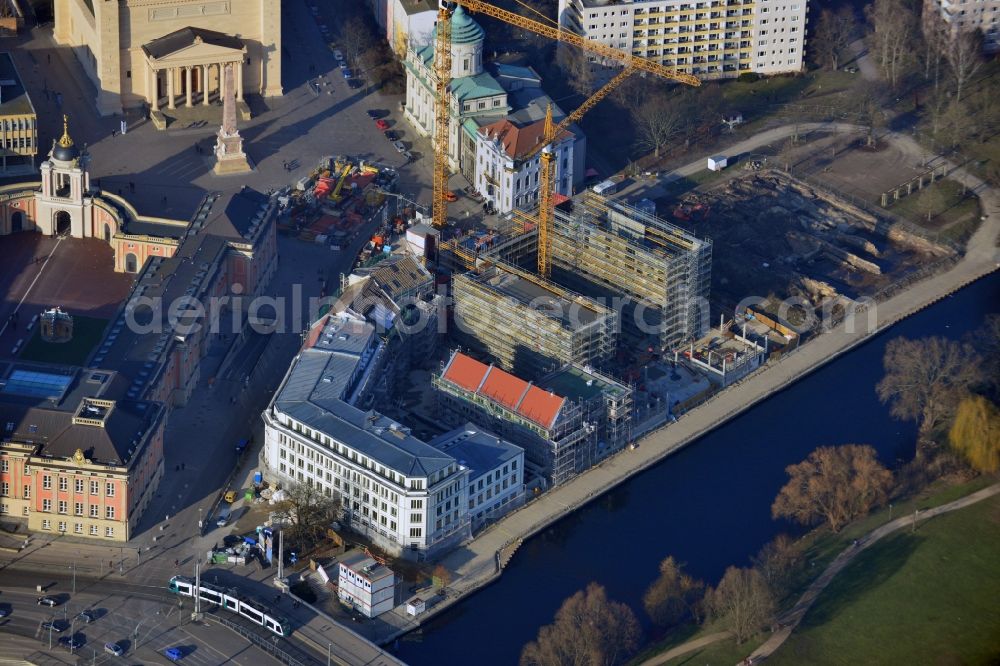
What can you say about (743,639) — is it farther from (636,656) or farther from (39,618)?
(39,618)

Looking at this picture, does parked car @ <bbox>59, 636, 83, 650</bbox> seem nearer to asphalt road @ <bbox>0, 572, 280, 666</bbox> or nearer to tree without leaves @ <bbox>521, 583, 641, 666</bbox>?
asphalt road @ <bbox>0, 572, 280, 666</bbox>

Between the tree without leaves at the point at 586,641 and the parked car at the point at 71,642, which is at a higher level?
the tree without leaves at the point at 586,641

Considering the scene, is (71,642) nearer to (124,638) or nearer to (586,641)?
(124,638)

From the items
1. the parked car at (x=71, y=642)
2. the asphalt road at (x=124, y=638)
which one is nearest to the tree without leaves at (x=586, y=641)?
the asphalt road at (x=124, y=638)

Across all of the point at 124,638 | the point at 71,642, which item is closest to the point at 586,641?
the point at 124,638

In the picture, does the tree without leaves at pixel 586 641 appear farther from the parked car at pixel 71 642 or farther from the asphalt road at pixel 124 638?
the parked car at pixel 71 642

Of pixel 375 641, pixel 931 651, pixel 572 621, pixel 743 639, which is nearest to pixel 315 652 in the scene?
pixel 375 641

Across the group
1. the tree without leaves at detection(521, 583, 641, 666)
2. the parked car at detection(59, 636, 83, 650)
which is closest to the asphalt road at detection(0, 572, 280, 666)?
the parked car at detection(59, 636, 83, 650)
